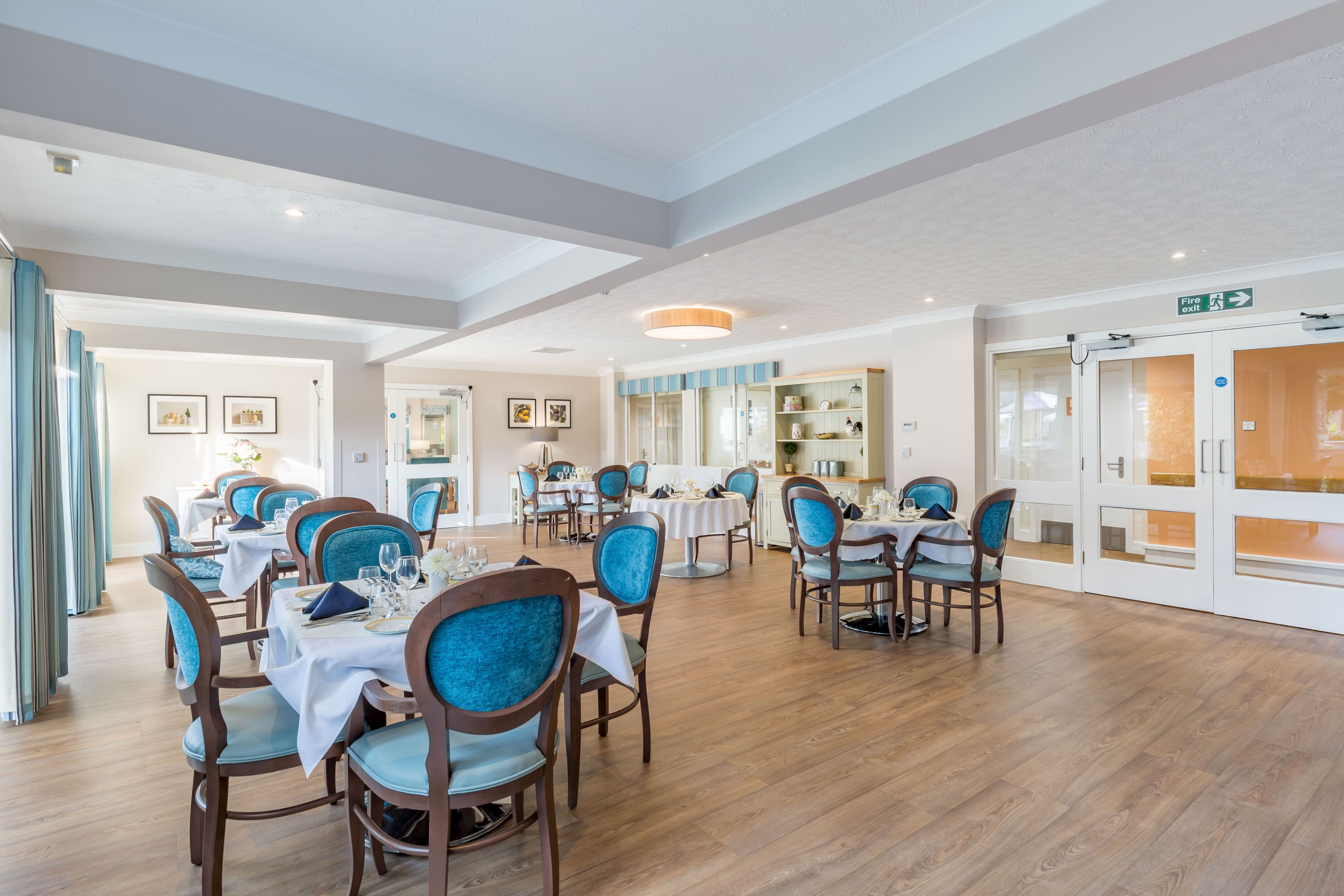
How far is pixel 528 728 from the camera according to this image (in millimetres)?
2059

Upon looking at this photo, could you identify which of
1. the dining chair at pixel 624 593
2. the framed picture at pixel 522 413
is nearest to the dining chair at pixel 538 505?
the framed picture at pixel 522 413

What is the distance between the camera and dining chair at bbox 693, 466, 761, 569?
23.3 feet

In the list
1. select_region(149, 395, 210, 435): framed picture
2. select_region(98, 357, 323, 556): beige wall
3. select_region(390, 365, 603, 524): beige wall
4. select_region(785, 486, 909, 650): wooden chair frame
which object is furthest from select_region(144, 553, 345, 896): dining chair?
select_region(390, 365, 603, 524): beige wall

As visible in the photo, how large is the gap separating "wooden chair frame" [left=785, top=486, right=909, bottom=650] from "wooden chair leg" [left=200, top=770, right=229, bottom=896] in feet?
11.0

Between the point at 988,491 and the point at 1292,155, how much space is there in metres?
3.87

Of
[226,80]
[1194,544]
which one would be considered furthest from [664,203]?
[1194,544]

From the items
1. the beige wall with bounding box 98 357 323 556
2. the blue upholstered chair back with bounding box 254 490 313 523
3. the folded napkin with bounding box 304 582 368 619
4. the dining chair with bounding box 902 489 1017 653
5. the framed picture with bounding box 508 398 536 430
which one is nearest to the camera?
the folded napkin with bounding box 304 582 368 619

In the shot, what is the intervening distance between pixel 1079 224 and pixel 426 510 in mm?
5335

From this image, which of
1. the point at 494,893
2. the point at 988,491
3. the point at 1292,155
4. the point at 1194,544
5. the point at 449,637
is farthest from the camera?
the point at 988,491

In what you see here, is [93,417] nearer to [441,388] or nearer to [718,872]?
[441,388]

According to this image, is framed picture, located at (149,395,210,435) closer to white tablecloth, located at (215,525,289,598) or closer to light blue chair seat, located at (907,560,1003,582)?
white tablecloth, located at (215,525,289,598)

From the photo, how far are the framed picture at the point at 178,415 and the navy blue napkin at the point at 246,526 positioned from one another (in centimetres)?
473

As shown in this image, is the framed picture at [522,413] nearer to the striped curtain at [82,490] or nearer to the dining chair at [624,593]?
the striped curtain at [82,490]

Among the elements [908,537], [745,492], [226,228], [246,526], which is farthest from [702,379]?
[226,228]
